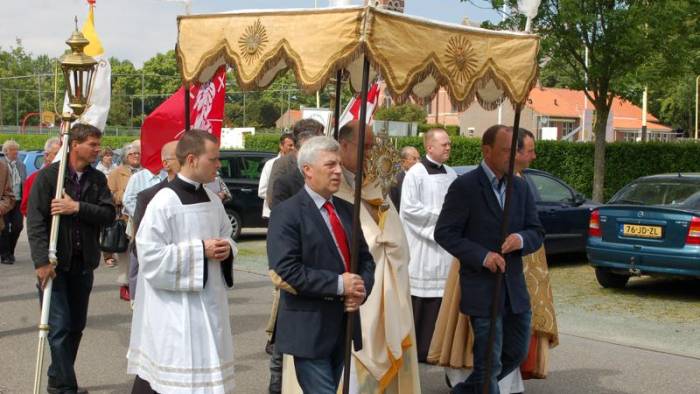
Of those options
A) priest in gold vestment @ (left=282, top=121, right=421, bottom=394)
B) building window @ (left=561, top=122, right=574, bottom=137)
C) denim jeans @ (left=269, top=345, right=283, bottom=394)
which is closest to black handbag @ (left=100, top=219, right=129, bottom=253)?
denim jeans @ (left=269, top=345, right=283, bottom=394)

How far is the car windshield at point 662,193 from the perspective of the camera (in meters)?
11.2

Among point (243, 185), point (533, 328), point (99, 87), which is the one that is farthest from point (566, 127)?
point (533, 328)

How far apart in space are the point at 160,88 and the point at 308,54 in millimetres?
77728

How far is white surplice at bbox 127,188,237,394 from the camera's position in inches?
181

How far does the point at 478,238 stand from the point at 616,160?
55.5 ft

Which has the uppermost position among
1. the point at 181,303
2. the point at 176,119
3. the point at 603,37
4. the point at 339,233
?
the point at 603,37

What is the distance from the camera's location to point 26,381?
6.99 meters

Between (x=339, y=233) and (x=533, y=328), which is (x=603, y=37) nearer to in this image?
(x=533, y=328)

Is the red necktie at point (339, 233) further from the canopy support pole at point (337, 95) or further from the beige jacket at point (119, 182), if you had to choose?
the beige jacket at point (119, 182)

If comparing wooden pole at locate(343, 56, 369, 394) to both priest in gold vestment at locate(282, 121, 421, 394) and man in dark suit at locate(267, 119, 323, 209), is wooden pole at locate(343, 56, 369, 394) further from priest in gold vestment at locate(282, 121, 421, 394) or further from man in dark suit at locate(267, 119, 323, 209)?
man in dark suit at locate(267, 119, 323, 209)

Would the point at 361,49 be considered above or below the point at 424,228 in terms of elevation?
above

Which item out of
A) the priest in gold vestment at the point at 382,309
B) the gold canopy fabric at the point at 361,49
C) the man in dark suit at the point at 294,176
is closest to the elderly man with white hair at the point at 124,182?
the man in dark suit at the point at 294,176

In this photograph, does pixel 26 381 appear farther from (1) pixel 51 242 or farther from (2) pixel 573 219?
(2) pixel 573 219

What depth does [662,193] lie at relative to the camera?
38.2 ft
